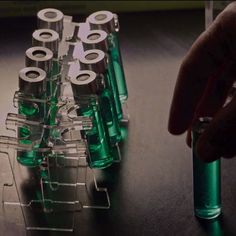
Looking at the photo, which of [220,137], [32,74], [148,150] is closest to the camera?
[220,137]

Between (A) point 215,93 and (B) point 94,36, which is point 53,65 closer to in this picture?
(B) point 94,36

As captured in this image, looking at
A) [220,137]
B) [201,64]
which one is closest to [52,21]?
[201,64]

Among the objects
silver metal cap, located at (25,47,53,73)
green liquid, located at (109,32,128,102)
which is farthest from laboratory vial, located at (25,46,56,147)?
green liquid, located at (109,32,128,102)

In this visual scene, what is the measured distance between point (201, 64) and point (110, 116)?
0.14m

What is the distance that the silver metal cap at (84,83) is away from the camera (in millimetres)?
833

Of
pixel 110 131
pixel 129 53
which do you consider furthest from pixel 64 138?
Answer: pixel 129 53

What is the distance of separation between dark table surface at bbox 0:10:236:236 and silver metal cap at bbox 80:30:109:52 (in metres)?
0.13

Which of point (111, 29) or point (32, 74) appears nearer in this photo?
point (32, 74)

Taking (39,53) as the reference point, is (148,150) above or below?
below

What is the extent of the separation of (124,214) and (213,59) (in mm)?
199

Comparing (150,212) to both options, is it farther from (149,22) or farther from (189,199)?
(149,22)

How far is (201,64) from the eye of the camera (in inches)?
33.3

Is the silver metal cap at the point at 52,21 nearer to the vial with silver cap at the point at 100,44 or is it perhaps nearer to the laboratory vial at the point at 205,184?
the vial with silver cap at the point at 100,44

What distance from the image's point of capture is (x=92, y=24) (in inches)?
37.5
